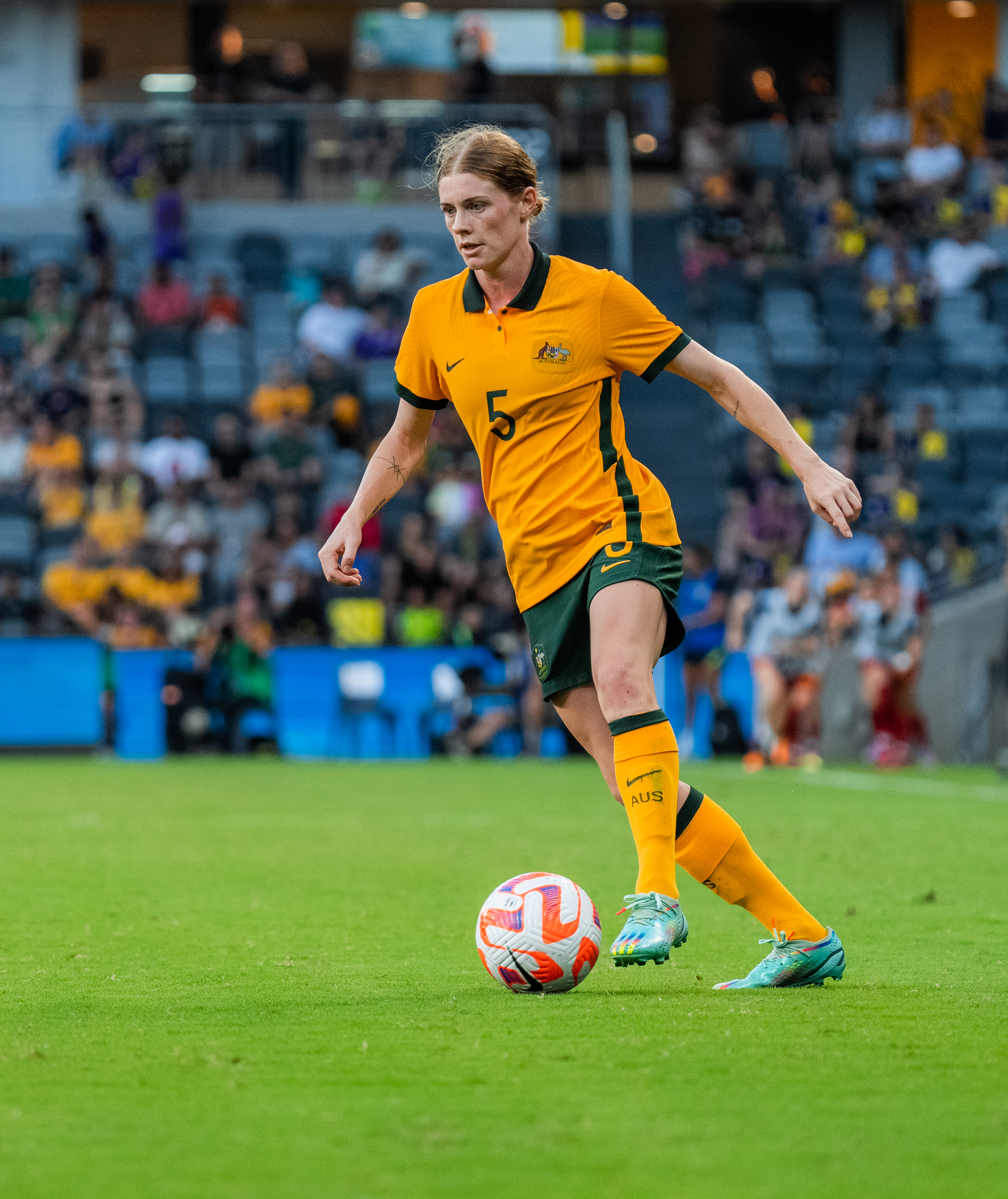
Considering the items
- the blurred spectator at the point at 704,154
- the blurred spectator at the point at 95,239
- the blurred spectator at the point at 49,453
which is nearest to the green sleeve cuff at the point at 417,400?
the blurred spectator at the point at 49,453

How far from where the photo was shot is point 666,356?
16.4 feet

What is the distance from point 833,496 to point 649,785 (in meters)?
0.88

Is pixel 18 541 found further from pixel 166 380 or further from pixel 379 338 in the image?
pixel 379 338

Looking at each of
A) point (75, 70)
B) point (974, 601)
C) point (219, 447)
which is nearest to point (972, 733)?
point (974, 601)

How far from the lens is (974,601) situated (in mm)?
Answer: 17812

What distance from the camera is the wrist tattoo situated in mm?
5379

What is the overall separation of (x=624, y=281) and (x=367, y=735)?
1386 centimetres

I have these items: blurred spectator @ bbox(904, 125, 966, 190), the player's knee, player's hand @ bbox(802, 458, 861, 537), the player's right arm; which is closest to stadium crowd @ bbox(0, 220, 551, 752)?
blurred spectator @ bbox(904, 125, 966, 190)

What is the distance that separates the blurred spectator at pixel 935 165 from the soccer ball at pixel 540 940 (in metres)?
22.1

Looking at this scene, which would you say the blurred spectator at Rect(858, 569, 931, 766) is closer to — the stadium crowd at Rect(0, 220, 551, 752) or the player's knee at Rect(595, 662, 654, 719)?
the stadium crowd at Rect(0, 220, 551, 752)

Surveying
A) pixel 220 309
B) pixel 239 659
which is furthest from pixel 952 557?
pixel 220 309

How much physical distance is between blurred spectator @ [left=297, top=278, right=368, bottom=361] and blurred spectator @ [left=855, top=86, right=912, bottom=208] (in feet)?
25.1

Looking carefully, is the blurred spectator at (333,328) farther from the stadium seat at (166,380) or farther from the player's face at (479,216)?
the player's face at (479,216)

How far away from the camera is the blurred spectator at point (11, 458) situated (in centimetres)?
2055
